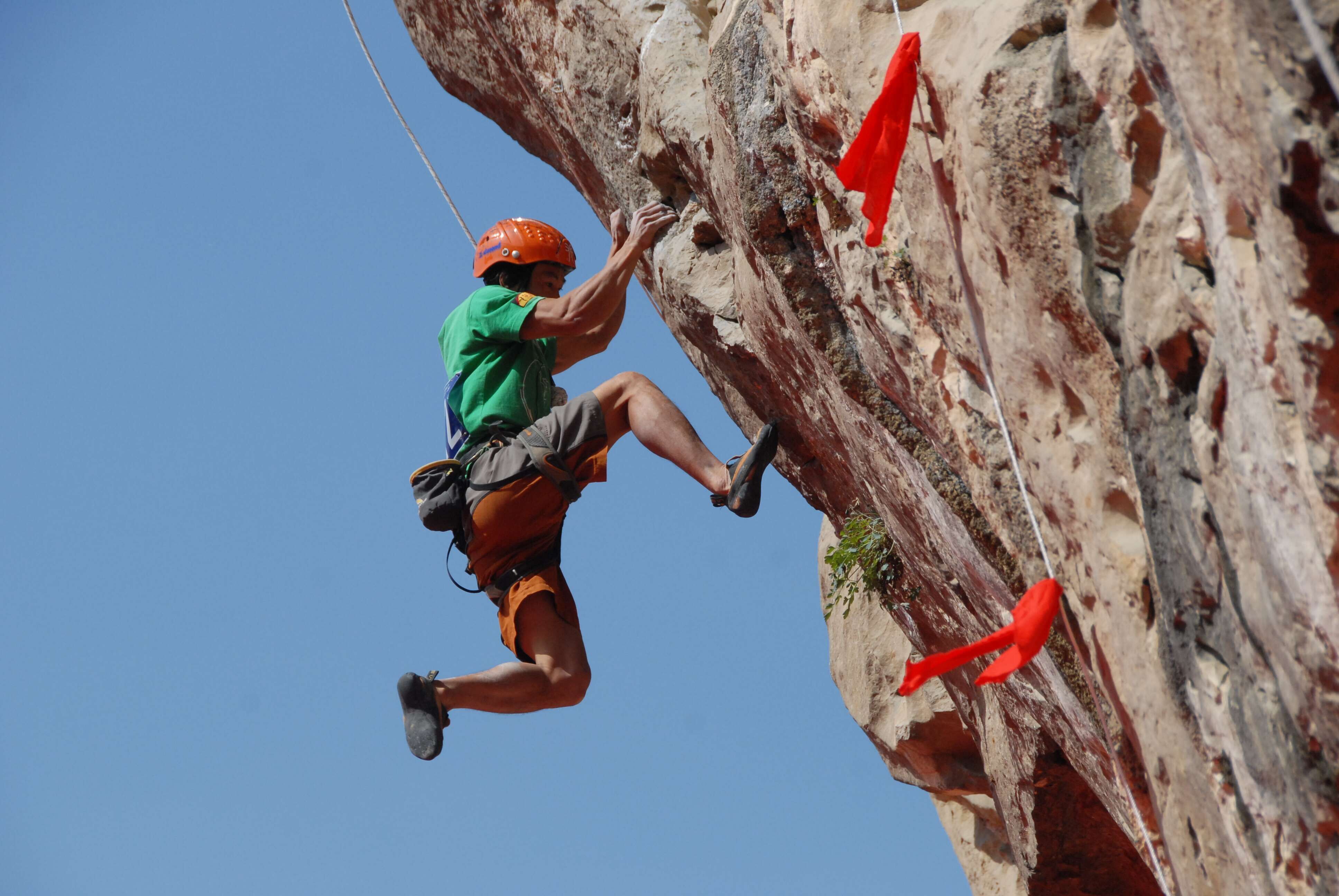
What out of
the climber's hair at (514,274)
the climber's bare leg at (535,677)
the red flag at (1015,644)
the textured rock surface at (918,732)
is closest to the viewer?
the red flag at (1015,644)

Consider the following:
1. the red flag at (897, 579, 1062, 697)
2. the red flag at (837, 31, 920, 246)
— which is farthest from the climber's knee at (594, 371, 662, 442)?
the red flag at (897, 579, 1062, 697)

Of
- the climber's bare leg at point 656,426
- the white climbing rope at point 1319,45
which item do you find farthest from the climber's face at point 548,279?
the white climbing rope at point 1319,45

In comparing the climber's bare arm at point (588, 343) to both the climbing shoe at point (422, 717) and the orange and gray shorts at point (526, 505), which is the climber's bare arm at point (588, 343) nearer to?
the orange and gray shorts at point (526, 505)

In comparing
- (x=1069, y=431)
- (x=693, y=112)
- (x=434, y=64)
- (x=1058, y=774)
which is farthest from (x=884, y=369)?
(x=434, y=64)

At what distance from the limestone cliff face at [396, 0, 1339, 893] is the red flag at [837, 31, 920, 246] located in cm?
9

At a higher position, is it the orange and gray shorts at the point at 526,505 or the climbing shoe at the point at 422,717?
the orange and gray shorts at the point at 526,505

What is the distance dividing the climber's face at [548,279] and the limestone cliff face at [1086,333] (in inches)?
19.3

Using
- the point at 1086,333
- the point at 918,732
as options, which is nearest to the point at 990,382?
the point at 1086,333

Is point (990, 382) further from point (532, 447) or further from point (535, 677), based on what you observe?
point (535, 677)

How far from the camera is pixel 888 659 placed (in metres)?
8.72

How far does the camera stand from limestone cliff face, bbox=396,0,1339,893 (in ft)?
7.22

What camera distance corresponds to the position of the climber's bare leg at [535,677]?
536 centimetres

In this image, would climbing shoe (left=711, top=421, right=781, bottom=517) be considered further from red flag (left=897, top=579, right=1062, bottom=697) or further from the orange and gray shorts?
red flag (left=897, top=579, right=1062, bottom=697)

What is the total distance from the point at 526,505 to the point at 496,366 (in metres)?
0.64
